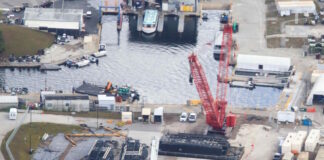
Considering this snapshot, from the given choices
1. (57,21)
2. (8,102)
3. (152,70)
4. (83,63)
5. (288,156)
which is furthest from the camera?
(57,21)

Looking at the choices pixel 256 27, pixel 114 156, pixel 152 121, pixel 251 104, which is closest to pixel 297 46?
pixel 256 27

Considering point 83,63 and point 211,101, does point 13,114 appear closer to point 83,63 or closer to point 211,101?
point 211,101

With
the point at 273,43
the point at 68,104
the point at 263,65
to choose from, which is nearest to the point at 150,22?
the point at 273,43

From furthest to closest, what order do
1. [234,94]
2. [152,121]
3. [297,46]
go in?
1. [297,46]
2. [234,94]
3. [152,121]

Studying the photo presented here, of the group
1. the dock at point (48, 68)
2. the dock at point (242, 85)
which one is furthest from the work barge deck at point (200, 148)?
the dock at point (48, 68)

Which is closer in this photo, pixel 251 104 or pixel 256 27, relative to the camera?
pixel 251 104

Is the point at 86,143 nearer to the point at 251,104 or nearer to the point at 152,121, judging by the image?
the point at 152,121

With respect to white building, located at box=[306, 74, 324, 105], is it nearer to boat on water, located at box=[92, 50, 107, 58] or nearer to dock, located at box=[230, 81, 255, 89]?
dock, located at box=[230, 81, 255, 89]
